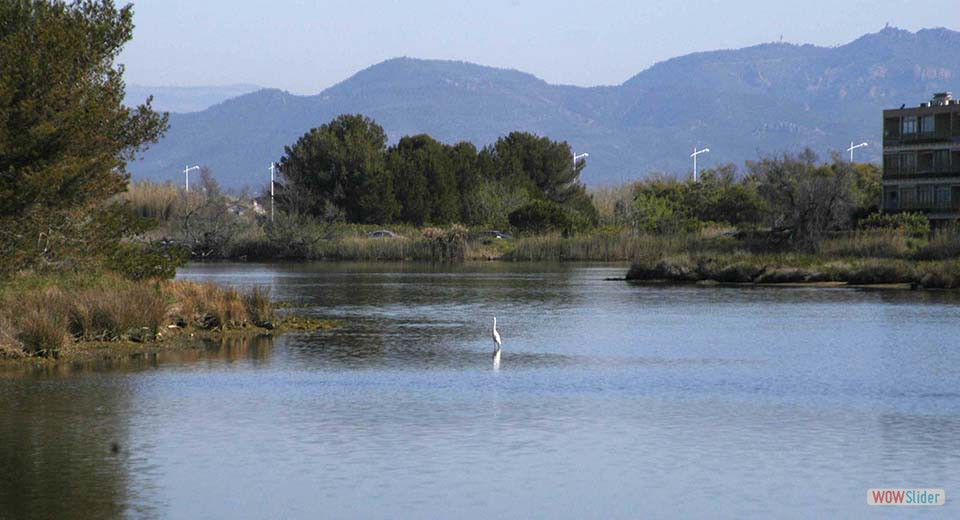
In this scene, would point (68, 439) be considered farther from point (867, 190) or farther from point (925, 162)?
point (867, 190)

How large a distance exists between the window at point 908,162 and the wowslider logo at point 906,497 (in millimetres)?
97619

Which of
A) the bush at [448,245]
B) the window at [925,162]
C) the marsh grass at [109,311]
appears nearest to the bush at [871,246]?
the bush at [448,245]

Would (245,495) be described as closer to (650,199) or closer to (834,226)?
(834,226)

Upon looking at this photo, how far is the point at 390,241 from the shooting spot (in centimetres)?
10462

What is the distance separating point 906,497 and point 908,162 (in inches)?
3880

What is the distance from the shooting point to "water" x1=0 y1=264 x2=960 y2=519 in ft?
51.1

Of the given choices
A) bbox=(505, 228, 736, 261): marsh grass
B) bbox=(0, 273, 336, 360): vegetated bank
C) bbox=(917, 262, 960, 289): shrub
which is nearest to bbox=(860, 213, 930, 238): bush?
bbox=(505, 228, 736, 261): marsh grass

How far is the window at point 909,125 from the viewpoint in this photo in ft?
360

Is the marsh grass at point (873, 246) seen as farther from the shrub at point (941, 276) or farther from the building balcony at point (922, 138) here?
the building balcony at point (922, 138)

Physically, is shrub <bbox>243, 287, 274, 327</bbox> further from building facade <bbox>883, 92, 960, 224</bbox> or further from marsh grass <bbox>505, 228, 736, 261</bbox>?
building facade <bbox>883, 92, 960, 224</bbox>

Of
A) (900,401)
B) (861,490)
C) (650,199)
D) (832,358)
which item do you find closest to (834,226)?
(650,199)

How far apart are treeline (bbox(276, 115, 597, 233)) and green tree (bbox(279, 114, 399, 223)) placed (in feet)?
0.29

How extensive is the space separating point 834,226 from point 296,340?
64349 millimetres

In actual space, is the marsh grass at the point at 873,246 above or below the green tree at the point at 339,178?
below
